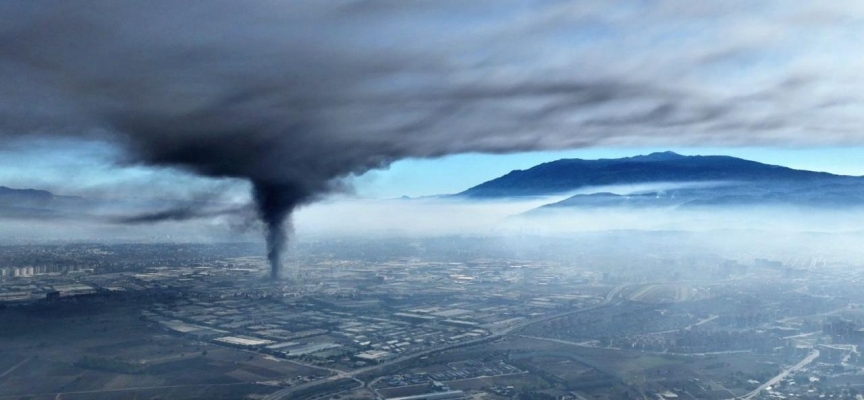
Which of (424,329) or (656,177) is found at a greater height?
(656,177)

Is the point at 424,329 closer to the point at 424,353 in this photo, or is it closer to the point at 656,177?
the point at 424,353

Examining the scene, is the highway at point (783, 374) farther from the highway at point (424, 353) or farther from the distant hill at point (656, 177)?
the distant hill at point (656, 177)

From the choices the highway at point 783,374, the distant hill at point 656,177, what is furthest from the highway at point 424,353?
the distant hill at point 656,177

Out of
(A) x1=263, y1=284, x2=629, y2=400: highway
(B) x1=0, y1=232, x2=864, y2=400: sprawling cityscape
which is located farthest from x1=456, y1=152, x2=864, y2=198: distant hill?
(A) x1=263, y1=284, x2=629, y2=400: highway

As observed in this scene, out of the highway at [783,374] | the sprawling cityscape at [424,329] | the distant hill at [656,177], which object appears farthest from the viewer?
the distant hill at [656,177]

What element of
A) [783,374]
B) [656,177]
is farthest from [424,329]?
[656,177]

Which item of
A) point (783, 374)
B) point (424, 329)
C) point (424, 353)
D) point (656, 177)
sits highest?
point (656, 177)

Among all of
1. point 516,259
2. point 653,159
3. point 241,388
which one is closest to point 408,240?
point 516,259
